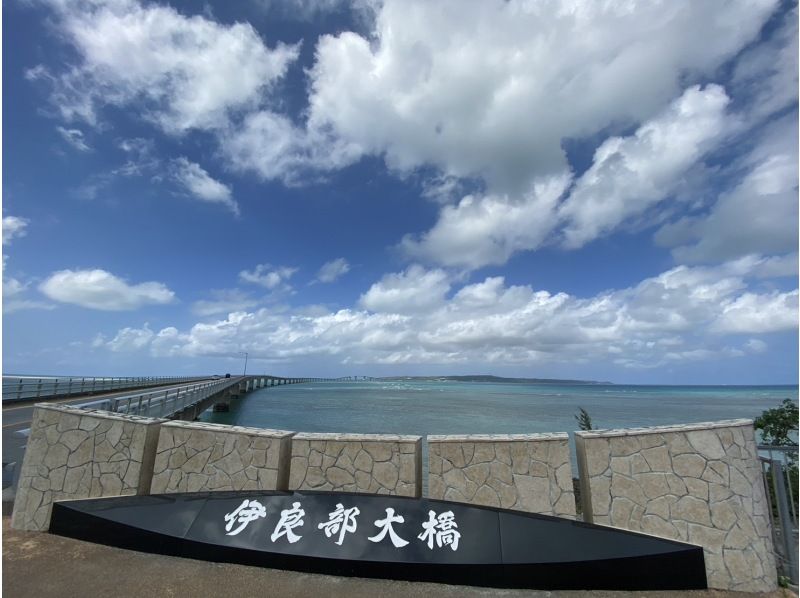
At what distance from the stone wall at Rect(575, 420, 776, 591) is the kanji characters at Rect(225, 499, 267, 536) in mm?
3520

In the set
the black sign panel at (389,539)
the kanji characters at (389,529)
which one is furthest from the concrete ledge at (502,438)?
the kanji characters at (389,529)

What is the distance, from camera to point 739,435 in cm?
437

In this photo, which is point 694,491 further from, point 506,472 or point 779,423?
point 779,423

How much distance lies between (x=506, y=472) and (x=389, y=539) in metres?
1.41

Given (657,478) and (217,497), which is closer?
(657,478)

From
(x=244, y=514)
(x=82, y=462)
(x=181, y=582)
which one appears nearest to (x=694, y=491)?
(x=244, y=514)

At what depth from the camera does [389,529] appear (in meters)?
4.38

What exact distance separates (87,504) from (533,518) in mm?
5045

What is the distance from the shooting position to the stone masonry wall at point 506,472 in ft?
14.8

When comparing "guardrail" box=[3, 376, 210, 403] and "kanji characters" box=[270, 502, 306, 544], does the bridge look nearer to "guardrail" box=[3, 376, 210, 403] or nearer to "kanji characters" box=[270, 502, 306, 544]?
"guardrail" box=[3, 376, 210, 403]

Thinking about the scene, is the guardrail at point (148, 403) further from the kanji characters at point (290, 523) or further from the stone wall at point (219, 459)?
the kanji characters at point (290, 523)

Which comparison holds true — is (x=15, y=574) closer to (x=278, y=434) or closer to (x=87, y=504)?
(x=87, y=504)

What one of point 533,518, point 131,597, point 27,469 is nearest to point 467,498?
point 533,518

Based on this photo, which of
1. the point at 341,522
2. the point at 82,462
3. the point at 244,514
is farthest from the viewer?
the point at 82,462
